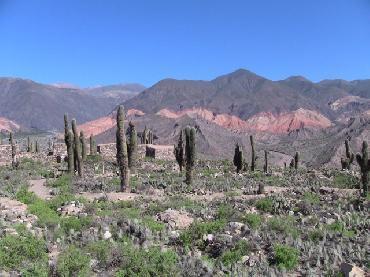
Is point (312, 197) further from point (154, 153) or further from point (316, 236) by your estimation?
point (154, 153)

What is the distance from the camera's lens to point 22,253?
10.3m

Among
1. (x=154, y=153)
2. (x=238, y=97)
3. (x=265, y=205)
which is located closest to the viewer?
(x=265, y=205)

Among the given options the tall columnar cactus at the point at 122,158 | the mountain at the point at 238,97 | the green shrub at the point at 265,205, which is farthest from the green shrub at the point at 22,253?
the mountain at the point at 238,97

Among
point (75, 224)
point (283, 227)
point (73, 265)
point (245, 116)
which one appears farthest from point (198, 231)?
point (245, 116)

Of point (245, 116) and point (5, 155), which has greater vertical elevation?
point (245, 116)

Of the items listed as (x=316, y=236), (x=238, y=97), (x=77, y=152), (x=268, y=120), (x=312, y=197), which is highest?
(x=238, y=97)

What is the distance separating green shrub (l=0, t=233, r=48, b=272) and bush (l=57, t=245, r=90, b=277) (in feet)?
1.22

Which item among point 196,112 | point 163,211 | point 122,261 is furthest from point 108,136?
point 122,261

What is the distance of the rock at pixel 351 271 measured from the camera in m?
8.52

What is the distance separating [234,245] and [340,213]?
Result: 576 centimetres

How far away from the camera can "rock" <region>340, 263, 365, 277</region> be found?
336 inches

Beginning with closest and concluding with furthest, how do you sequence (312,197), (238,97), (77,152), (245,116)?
(312,197), (77,152), (245,116), (238,97)

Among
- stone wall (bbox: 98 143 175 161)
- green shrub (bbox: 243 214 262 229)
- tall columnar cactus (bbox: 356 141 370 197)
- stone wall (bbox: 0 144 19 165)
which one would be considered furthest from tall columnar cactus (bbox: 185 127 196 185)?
stone wall (bbox: 0 144 19 165)

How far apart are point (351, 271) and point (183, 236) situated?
4.38 m
